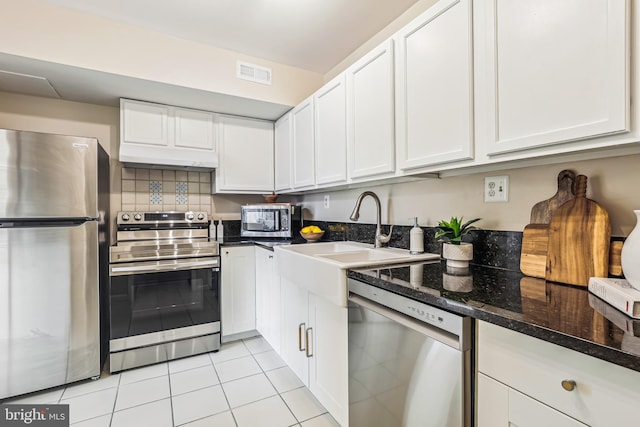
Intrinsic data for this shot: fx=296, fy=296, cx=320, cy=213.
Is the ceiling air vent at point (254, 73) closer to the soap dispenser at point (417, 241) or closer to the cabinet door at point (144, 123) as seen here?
the cabinet door at point (144, 123)

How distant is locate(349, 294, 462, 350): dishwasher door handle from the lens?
0.87 m

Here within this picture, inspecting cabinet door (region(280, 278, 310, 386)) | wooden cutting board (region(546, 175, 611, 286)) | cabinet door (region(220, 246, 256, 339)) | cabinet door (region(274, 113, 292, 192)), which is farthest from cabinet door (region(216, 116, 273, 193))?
wooden cutting board (region(546, 175, 611, 286))

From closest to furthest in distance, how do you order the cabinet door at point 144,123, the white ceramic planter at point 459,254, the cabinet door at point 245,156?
the white ceramic planter at point 459,254, the cabinet door at point 144,123, the cabinet door at point 245,156

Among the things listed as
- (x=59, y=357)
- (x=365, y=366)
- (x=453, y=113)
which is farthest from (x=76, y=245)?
(x=453, y=113)

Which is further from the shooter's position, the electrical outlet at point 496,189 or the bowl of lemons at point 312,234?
the bowl of lemons at point 312,234

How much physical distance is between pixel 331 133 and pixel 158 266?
159 centimetres

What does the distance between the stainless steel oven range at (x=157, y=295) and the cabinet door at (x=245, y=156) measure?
65cm

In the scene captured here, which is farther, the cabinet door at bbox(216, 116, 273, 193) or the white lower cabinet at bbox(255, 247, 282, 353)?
the cabinet door at bbox(216, 116, 273, 193)

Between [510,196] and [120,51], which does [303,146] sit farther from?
[510,196]

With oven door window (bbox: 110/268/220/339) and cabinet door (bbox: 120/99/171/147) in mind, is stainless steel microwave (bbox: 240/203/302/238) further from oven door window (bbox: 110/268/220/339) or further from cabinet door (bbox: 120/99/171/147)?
cabinet door (bbox: 120/99/171/147)

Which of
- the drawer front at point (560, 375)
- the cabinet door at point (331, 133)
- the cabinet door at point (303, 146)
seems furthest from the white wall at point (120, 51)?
the drawer front at point (560, 375)

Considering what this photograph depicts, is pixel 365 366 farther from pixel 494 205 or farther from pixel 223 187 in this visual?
pixel 223 187

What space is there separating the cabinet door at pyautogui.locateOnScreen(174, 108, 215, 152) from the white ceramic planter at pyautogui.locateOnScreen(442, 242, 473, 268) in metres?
2.10

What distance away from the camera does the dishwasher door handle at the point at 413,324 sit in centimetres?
87
